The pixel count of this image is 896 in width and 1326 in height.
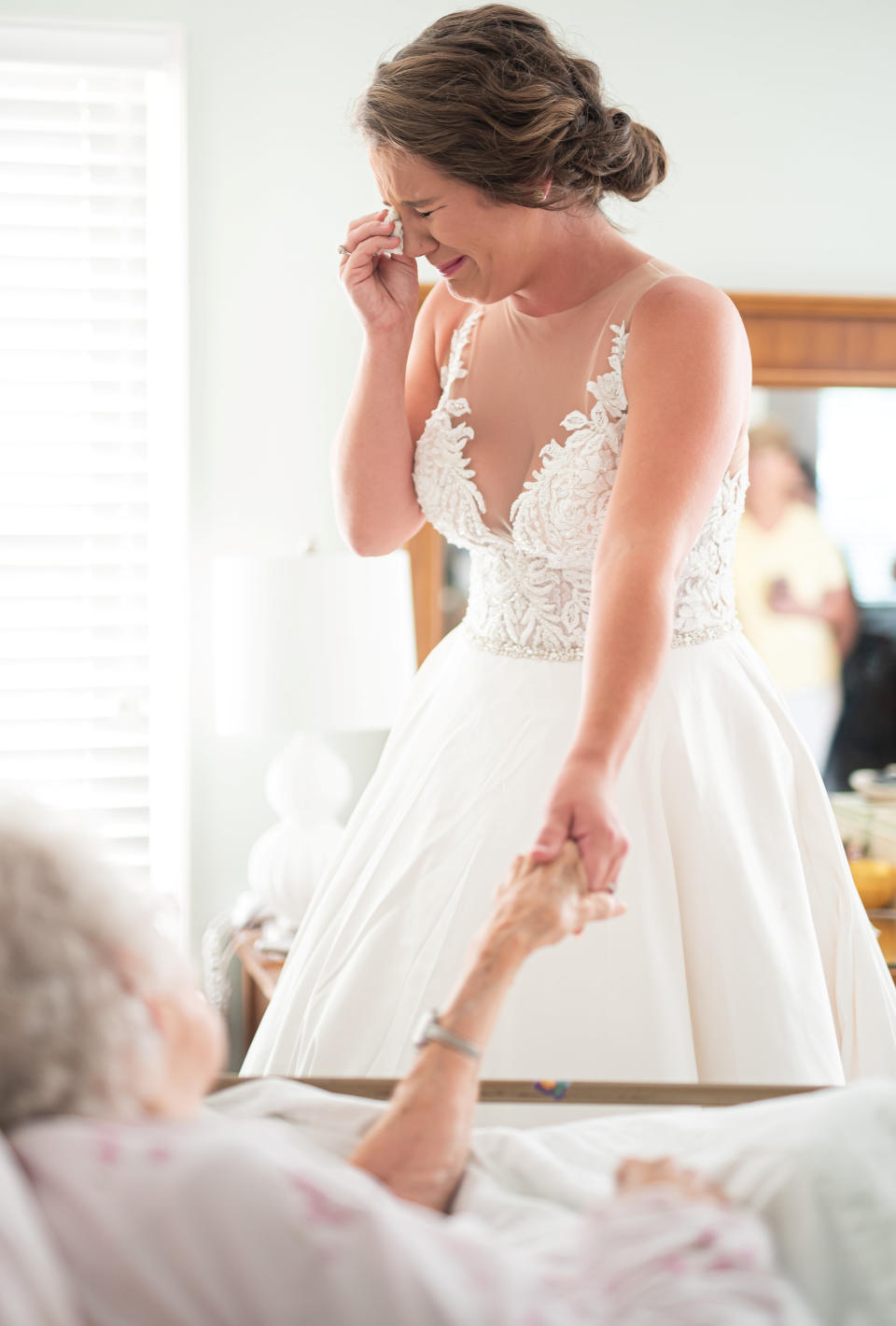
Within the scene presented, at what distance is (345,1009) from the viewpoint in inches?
50.1

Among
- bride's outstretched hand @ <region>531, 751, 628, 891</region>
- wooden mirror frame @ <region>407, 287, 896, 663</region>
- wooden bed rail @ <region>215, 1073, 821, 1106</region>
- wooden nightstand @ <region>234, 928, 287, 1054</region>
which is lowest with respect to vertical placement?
wooden nightstand @ <region>234, 928, 287, 1054</region>

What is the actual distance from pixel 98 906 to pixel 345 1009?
63cm

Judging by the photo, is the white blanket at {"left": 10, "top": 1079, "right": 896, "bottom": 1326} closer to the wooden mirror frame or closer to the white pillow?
the white pillow

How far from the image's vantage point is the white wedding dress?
1213mm

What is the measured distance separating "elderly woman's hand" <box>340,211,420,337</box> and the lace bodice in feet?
0.32

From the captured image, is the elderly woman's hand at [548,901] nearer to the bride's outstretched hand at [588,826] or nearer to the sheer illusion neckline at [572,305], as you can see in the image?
the bride's outstretched hand at [588,826]

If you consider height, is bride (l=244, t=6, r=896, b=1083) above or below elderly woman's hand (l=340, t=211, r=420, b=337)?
below

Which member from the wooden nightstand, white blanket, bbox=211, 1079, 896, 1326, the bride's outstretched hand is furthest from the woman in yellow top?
white blanket, bbox=211, 1079, 896, 1326

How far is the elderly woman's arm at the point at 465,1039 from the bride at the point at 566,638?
0.16 m

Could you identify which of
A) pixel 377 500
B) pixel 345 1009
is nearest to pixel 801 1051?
pixel 345 1009

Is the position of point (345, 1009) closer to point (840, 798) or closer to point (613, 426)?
point (613, 426)

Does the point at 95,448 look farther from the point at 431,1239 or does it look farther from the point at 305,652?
the point at 431,1239

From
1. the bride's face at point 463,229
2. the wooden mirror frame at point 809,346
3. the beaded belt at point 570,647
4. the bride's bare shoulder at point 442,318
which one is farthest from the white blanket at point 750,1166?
the wooden mirror frame at point 809,346

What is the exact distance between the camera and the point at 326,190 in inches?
102
